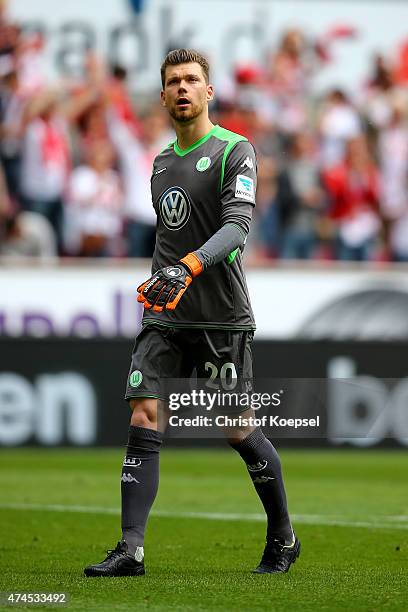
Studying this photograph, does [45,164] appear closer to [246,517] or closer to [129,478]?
[246,517]

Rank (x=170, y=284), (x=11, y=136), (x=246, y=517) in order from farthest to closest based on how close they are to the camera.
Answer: (x=11, y=136)
(x=246, y=517)
(x=170, y=284)

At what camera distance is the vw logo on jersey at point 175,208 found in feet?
18.5

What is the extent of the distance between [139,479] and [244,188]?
133cm

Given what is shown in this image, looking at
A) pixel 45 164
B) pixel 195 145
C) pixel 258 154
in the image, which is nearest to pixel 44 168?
pixel 45 164

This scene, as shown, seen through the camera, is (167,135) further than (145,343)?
Yes

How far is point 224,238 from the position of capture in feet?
17.7

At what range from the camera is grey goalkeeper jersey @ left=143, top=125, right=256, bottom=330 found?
562cm

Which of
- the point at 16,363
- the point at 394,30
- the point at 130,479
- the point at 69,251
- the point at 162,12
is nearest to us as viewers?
the point at 130,479

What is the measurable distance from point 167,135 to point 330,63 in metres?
3.04

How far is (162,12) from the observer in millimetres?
17344

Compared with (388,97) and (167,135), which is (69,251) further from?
(388,97)

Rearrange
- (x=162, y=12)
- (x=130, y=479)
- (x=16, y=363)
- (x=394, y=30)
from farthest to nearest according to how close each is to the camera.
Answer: (x=394, y=30) < (x=162, y=12) < (x=16, y=363) < (x=130, y=479)

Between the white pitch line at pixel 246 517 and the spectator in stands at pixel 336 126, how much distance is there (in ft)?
29.8

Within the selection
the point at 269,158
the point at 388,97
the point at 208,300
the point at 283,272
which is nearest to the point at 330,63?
the point at 388,97
